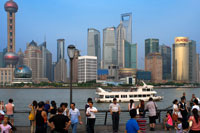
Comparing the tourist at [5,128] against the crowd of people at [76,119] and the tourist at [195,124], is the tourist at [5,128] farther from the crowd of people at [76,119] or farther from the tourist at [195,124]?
the tourist at [195,124]

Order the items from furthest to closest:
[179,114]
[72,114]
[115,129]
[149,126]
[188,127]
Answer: [149,126]
[115,129]
[179,114]
[72,114]
[188,127]

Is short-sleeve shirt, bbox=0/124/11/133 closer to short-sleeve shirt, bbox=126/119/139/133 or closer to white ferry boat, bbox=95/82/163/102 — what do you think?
short-sleeve shirt, bbox=126/119/139/133

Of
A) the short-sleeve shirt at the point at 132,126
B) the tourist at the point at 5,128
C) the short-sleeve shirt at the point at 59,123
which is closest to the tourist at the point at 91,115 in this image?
the short-sleeve shirt at the point at 59,123

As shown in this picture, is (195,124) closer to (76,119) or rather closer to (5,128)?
(76,119)

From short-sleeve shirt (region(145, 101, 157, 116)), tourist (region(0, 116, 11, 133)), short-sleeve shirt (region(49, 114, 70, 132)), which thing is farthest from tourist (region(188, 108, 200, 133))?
tourist (region(0, 116, 11, 133))

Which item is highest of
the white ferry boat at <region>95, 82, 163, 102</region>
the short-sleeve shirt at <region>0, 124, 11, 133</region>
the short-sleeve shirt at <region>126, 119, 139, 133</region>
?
the short-sleeve shirt at <region>126, 119, 139, 133</region>

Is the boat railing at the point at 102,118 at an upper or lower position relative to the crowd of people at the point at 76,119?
lower

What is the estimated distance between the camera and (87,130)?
1535cm

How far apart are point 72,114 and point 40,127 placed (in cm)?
189

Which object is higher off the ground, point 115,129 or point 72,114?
point 72,114

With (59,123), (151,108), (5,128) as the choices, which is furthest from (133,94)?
(59,123)

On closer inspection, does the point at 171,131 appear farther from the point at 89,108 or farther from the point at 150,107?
the point at 89,108

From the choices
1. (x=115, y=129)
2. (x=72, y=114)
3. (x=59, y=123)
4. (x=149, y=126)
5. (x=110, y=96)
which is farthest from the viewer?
(x=110, y=96)

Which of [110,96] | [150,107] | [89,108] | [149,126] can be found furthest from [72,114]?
[110,96]
